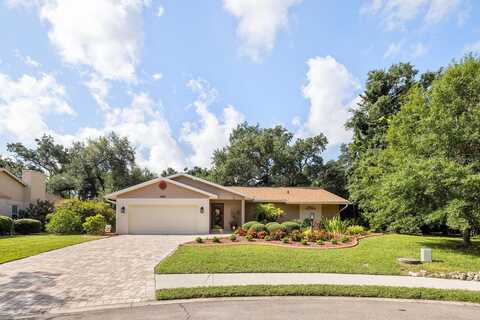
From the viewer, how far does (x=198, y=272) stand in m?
9.97

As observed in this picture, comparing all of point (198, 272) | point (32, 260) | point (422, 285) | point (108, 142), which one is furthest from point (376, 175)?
point (108, 142)

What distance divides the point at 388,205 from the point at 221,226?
13.5 meters

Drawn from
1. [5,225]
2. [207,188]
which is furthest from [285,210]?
[5,225]

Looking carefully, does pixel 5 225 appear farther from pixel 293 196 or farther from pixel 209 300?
pixel 209 300

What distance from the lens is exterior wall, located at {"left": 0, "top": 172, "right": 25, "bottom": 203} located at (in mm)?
25797

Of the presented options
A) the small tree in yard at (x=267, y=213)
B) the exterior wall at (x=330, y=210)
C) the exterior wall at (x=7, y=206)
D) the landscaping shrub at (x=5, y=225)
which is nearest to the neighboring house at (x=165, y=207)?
the small tree in yard at (x=267, y=213)

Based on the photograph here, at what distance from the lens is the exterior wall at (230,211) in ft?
85.1

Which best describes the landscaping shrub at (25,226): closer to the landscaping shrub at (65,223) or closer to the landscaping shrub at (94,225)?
the landscaping shrub at (65,223)

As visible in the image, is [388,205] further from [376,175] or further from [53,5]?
[53,5]

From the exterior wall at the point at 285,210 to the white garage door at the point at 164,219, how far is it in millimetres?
5064

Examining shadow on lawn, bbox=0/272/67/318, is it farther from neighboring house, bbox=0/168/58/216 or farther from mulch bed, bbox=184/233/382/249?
neighboring house, bbox=0/168/58/216

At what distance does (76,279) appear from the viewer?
9203mm

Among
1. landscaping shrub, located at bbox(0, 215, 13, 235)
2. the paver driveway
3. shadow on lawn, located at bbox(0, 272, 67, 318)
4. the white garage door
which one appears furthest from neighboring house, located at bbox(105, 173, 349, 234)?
shadow on lawn, located at bbox(0, 272, 67, 318)

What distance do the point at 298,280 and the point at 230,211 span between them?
17.2 metres
